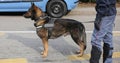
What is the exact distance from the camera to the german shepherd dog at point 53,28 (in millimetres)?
7363

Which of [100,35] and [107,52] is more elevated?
[100,35]

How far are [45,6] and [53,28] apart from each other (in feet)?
21.7

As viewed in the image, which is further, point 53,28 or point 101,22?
point 53,28

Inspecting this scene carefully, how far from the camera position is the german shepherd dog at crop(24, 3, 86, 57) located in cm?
736

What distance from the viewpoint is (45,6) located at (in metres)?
14.0

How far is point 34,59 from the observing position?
289 inches

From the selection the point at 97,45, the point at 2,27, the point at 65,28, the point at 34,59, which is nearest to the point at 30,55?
the point at 34,59

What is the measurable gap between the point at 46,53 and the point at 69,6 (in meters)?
6.77

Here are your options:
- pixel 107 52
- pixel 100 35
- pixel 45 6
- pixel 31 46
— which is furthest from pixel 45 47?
pixel 45 6

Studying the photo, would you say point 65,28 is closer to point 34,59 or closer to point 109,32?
point 34,59

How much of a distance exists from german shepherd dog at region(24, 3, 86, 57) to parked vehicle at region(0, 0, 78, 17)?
6343mm

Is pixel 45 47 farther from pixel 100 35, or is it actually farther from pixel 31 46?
pixel 100 35

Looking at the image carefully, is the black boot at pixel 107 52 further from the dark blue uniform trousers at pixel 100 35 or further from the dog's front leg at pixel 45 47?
the dog's front leg at pixel 45 47

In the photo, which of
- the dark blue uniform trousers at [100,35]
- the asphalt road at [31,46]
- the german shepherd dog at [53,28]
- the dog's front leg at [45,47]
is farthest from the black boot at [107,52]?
the dog's front leg at [45,47]
